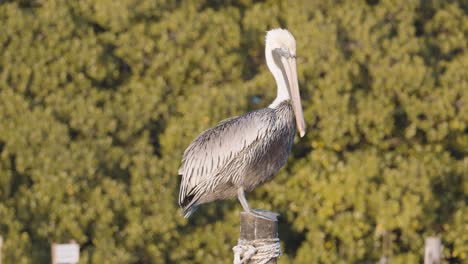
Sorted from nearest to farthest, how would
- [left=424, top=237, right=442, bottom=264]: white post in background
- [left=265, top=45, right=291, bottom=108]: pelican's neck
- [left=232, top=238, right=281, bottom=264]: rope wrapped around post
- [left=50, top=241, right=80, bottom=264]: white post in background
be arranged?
[left=232, top=238, right=281, bottom=264]: rope wrapped around post → [left=265, top=45, right=291, bottom=108]: pelican's neck → [left=50, top=241, right=80, bottom=264]: white post in background → [left=424, top=237, right=442, bottom=264]: white post in background

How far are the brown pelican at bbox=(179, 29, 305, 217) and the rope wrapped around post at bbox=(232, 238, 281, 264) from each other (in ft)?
1.95

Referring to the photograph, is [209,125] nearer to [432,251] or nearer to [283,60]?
[432,251]

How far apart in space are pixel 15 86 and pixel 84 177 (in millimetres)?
1122

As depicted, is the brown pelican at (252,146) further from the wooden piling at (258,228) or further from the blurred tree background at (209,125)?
the blurred tree background at (209,125)

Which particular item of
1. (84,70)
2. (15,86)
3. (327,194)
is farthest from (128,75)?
(327,194)

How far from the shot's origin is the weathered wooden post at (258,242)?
5172 millimetres

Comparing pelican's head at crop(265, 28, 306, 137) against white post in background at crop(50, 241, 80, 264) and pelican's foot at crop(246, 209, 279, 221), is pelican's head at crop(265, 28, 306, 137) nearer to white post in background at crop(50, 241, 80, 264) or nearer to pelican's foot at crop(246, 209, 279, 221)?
pelican's foot at crop(246, 209, 279, 221)

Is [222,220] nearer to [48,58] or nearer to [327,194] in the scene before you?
[327,194]

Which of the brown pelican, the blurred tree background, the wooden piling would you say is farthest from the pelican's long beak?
the blurred tree background

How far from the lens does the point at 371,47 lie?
10000 mm

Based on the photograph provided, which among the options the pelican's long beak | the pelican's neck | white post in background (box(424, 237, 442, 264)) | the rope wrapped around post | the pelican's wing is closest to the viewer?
the rope wrapped around post

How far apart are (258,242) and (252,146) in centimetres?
86

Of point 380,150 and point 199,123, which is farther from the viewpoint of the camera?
point 380,150

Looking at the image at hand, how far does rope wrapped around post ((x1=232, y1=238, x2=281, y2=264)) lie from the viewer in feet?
17.0
